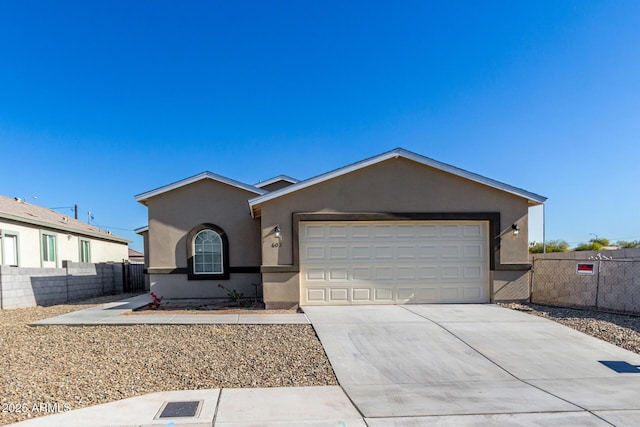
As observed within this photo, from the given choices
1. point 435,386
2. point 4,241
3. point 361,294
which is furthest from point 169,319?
point 4,241

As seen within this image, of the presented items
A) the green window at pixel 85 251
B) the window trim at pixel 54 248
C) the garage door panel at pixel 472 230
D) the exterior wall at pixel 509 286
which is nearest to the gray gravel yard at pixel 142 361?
the garage door panel at pixel 472 230

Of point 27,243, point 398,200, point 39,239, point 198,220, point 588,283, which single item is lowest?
point 588,283

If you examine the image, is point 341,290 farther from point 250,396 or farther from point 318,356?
point 250,396

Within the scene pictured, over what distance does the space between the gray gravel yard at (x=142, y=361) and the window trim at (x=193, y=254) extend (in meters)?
4.12

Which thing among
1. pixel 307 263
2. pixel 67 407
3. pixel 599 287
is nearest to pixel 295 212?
pixel 307 263

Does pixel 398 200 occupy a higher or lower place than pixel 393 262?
higher

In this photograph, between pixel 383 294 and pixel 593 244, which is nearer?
pixel 383 294

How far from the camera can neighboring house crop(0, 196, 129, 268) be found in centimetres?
1460

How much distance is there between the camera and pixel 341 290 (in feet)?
35.8

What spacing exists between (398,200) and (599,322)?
523cm

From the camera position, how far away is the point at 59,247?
17875mm

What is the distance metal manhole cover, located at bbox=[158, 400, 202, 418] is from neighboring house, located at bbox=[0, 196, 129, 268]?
13.0 meters

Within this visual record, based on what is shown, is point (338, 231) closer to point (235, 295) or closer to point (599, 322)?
point (235, 295)

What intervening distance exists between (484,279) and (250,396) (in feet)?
26.9
